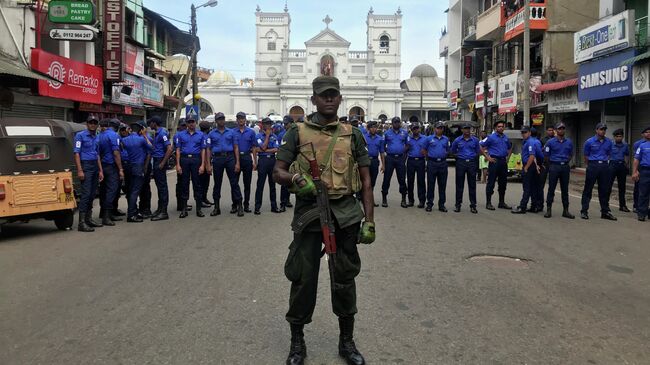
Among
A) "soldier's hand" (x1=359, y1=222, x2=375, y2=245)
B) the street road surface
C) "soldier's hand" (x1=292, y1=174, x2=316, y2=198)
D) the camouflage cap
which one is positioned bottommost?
the street road surface

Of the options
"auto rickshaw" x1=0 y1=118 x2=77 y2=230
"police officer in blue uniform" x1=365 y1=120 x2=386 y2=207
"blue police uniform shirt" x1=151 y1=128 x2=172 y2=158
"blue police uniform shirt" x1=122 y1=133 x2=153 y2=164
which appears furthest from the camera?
"police officer in blue uniform" x1=365 y1=120 x2=386 y2=207

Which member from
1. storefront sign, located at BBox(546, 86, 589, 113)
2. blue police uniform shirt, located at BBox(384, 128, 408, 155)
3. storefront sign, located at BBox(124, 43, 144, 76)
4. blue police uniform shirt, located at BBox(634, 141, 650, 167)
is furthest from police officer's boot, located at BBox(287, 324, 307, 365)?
storefront sign, located at BBox(124, 43, 144, 76)

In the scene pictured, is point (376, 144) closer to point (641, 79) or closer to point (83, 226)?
point (83, 226)

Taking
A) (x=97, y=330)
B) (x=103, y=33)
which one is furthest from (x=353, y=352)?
(x=103, y=33)

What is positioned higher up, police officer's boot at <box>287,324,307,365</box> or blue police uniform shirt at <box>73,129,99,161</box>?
blue police uniform shirt at <box>73,129,99,161</box>

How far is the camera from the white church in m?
75.2

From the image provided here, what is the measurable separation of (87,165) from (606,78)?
51.5 ft

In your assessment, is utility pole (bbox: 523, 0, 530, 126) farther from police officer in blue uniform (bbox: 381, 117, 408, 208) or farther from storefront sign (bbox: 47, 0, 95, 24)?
storefront sign (bbox: 47, 0, 95, 24)

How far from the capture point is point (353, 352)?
3.55 metres

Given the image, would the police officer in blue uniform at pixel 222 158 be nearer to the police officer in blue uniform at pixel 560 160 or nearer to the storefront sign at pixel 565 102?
the police officer in blue uniform at pixel 560 160

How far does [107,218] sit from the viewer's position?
9.06m

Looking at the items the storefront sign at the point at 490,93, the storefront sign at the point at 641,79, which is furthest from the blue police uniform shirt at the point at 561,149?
the storefront sign at the point at 490,93

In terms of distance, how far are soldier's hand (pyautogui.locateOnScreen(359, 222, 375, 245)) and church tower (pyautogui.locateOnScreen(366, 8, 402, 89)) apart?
75354 millimetres

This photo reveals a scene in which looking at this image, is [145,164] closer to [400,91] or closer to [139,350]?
[139,350]
